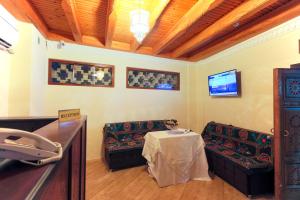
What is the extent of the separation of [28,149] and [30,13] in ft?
8.93

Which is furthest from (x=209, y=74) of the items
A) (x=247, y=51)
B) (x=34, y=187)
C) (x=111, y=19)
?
(x=34, y=187)

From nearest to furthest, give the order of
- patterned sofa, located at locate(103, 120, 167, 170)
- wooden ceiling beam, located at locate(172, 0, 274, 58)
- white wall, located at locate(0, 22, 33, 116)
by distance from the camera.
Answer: wooden ceiling beam, located at locate(172, 0, 274, 58), white wall, located at locate(0, 22, 33, 116), patterned sofa, located at locate(103, 120, 167, 170)

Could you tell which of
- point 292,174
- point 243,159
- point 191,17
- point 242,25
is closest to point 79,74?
point 191,17

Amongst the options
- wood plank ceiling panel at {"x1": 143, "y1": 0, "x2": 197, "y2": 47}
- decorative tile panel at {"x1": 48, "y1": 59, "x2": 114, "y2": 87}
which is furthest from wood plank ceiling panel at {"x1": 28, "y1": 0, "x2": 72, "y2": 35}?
wood plank ceiling panel at {"x1": 143, "y1": 0, "x2": 197, "y2": 47}

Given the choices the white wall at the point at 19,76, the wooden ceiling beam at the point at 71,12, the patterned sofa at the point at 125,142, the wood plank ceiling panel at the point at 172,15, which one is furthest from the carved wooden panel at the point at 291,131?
the white wall at the point at 19,76

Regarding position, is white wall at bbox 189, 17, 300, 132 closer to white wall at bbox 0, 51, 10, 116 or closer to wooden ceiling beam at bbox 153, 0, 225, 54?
wooden ceiling beam at bbox 153, 0, 225, 54

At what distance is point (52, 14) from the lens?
2607 millimetres

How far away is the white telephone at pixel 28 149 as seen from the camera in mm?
499

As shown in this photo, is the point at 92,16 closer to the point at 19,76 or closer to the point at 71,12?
the point at 71,12

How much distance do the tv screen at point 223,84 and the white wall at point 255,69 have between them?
17 centimetres

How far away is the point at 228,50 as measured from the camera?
12.1 ft

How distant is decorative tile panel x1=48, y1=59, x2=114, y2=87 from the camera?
3.38 metres

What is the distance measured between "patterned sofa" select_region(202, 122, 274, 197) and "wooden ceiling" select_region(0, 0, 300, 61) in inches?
72.2

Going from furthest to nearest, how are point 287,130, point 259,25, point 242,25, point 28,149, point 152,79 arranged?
point 152,79
point 242,25
point 259,25
point 287,130
point 28,149
